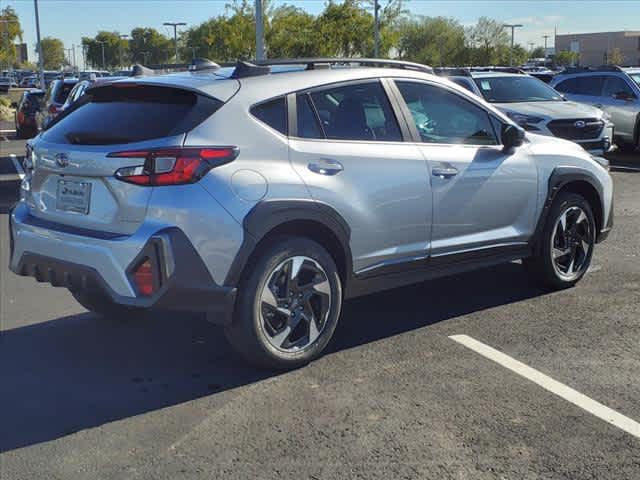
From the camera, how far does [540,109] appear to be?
13570 mm

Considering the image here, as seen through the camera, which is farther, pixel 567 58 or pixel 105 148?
pixel 567 58

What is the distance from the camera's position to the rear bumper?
4109 millimetres

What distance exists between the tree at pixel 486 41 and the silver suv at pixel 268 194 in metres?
69.1

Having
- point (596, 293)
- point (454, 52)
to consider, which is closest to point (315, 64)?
point (596, 293)

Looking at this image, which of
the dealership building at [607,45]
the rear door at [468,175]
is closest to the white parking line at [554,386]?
the rear door at [468,175]

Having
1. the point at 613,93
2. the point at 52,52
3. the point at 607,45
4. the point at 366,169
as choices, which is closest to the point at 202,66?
the point at 366,169

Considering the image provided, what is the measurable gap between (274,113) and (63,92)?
14286 millimetres

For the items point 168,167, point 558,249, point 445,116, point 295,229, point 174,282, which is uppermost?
point 445,116

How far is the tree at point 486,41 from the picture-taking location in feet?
236

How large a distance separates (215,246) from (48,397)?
1241mm

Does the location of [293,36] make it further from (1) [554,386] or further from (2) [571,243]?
(1) [554,386]

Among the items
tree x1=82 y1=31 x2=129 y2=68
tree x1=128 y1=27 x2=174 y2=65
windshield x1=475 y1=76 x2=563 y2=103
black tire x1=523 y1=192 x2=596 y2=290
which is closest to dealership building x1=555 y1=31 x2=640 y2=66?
tree x1=128 y1=27 x2=174 y2=65

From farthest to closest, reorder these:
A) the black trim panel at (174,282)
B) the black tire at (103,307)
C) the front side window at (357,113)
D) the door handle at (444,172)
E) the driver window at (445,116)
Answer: the black tire at (103,307) < the driver window at (445,116) < the door handle at (444,172) < the front side window at (357,113) < the black trim panel at (174,282)

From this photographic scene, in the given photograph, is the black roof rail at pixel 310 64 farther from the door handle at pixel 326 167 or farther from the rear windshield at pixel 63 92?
the rear windshield at pixel 63 92
